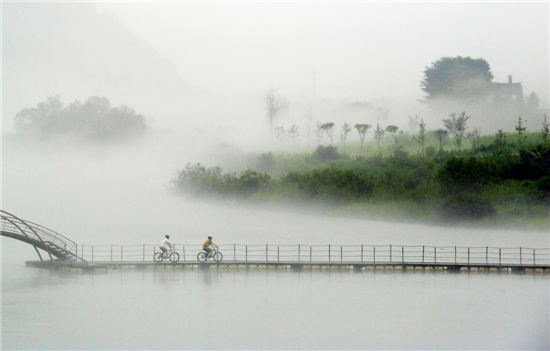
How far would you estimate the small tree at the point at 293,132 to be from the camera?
375 feet

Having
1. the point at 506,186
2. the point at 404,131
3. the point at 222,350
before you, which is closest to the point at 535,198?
the point at 506,186

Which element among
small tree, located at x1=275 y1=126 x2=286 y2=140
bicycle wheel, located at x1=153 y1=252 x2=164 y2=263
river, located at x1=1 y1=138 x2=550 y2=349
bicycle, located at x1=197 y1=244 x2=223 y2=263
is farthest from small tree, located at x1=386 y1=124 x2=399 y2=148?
bicycle wheel, located at x1=153 y1=252 x2=164 y2=263

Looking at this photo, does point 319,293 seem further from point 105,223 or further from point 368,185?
point 105,223

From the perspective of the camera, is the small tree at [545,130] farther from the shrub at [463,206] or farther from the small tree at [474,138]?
the shrub at [463,206]

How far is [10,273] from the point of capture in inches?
2178

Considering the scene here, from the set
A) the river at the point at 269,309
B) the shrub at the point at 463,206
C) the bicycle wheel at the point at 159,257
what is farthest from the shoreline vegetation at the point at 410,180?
the bicycle wheel at the point at 159,257

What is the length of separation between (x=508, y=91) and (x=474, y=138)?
772 inches

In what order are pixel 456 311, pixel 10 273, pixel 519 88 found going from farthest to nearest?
pixel 519 88
pixel 10 273
pixel 456 311

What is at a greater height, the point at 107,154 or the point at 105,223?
the point at 107,154

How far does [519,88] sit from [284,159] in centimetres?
3637

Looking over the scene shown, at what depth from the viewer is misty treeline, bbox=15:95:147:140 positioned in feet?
380

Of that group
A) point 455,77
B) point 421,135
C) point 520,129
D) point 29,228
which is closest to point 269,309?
point 29,228

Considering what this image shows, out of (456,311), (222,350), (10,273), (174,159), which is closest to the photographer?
(222,350)

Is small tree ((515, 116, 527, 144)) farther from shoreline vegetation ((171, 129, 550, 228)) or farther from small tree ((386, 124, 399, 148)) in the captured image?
small tree ((386, 124, 399, 148))
